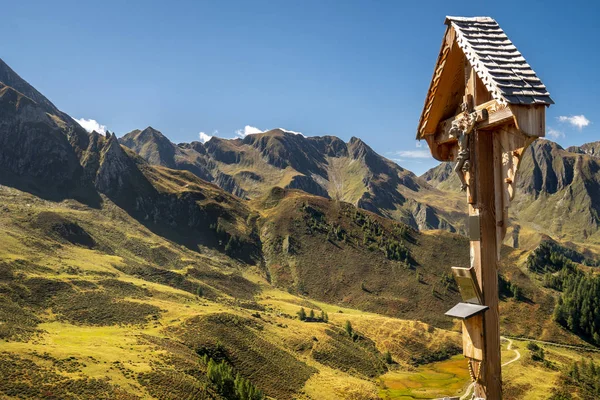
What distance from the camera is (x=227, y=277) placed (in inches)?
5472

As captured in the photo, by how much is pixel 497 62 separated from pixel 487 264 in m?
2.66

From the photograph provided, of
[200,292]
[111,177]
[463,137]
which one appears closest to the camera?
[463,137]

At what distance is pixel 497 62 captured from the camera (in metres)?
5.48

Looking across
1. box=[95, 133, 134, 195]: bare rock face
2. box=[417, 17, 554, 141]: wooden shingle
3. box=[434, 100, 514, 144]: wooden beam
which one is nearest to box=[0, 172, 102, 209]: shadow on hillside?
box=[95, 133, 134, 195]: bare rock face

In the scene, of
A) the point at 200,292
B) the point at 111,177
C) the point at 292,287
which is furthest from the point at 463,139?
the point at 111,177

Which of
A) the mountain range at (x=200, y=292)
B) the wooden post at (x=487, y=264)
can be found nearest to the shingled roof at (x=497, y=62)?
the wooden post at (x=487, y=264)

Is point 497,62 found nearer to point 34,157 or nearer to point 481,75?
point 481,75

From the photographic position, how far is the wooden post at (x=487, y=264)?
514cm

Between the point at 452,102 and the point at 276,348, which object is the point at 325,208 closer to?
the point at 276,348

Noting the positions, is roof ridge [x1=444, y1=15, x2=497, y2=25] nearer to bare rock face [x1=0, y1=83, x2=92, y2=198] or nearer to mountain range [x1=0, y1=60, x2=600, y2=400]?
mountain range [x1=0, y1=60, x2=600, y2=400]

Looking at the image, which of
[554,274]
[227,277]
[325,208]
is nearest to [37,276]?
[227,277]

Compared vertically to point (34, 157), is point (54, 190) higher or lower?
lower

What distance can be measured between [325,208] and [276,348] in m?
126

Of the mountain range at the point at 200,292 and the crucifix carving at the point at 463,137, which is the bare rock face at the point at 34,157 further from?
the crucifix carving at the point at 463,137
